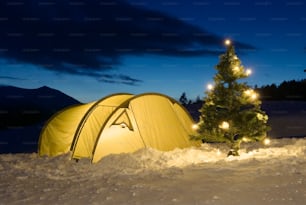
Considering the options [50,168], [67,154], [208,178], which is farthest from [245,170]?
[67,154]

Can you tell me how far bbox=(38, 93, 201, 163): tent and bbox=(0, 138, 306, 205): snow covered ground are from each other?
103cm

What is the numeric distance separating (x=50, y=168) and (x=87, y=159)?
4.12 feet

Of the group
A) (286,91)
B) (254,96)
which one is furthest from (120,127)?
(286,91)

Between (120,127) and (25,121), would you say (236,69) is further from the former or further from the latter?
(25,121)

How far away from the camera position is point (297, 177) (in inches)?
324

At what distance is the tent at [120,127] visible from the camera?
44.4 feet

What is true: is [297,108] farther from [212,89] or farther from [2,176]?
[2,176]

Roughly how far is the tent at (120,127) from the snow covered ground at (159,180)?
103cm

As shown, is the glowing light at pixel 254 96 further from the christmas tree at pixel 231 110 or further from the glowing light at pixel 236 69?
the glowing light at pixel 236 69

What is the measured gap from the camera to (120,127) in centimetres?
1380

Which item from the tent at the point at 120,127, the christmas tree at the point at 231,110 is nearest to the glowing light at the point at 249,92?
the christmas tree at the point at 231,110

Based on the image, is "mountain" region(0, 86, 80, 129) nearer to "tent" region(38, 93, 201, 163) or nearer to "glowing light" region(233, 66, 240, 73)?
"tent" region(38, 93, 201, 163)

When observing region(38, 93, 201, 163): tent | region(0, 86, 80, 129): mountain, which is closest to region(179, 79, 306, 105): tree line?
region(0, 86, 80, 129): mountain

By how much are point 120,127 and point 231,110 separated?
3.53 metres
